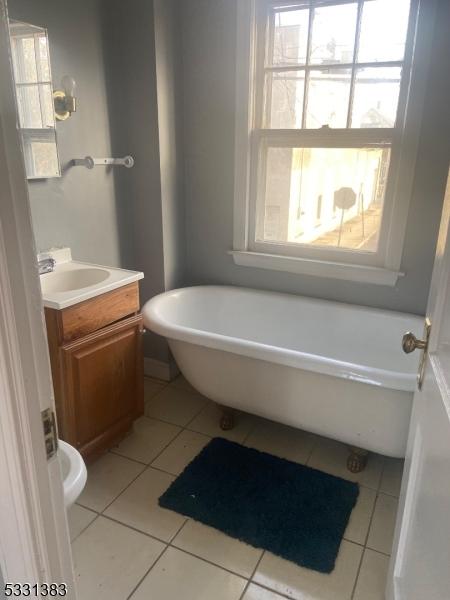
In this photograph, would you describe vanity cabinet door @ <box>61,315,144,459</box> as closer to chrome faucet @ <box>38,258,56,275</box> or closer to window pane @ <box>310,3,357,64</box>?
chrome faucet @ <box>38,258,56,275</box>

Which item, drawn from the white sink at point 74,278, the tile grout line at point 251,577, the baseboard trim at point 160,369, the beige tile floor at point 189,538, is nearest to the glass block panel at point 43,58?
the white sink at point 74,278

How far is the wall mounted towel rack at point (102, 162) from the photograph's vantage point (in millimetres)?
2195

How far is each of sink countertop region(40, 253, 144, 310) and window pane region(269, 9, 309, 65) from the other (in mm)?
1383

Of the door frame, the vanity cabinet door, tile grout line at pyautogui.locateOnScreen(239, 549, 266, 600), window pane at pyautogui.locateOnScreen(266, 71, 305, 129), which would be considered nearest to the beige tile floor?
tile grout line at pyautogui.locateOnScreen(239, 549, 266, 600)

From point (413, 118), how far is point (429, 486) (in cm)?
172

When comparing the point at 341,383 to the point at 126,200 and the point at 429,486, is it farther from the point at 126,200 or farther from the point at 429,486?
the point at 126,200

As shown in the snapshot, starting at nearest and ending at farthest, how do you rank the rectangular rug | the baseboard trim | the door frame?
1. the door frame
2. the rectangular rug
3. the baseboard trim

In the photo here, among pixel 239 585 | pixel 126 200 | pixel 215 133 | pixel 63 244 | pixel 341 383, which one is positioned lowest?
pixel 239 585

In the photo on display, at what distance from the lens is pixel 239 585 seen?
149 centimetres

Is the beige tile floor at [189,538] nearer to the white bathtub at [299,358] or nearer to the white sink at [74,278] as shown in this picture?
the white bathtub at [299,358]

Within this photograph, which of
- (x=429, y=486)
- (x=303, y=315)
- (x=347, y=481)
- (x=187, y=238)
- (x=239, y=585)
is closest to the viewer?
(x=429, y=486)

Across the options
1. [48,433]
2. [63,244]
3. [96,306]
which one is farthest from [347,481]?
[63,244]

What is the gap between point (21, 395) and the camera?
628mm

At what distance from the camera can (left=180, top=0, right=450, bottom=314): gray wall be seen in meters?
2.04
